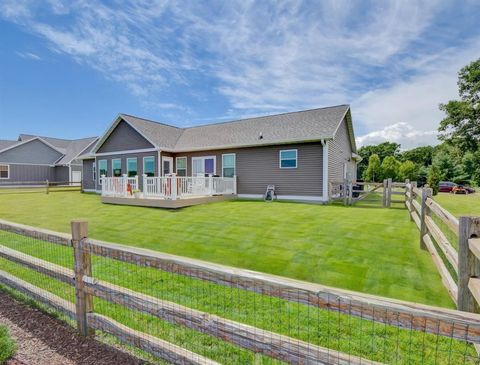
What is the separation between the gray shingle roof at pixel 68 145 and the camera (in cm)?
3219

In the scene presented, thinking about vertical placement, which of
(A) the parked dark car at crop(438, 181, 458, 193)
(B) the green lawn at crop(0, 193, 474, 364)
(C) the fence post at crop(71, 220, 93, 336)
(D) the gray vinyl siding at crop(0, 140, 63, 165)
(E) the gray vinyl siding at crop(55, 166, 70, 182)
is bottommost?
(A) the parked dark car at crop(438, 181, 458, 193)

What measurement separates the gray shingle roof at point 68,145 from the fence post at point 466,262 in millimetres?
34499

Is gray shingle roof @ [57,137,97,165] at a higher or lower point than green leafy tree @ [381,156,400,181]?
higher

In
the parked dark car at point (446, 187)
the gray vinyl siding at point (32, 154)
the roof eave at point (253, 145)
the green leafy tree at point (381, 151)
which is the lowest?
the parked dark car at point (446, 187)

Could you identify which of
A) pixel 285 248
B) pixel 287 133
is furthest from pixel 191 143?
pixel 285 248

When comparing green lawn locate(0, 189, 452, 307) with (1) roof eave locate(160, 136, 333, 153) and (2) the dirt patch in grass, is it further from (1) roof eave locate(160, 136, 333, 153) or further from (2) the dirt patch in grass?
(1) roof eave locate(160, 136, 333, 153)

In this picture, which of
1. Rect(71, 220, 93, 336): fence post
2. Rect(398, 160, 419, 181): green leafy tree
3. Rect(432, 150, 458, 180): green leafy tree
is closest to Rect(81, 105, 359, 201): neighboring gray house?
Rect(71, 220, 93, 336): fence post

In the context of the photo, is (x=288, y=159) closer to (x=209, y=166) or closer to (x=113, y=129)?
(x=209, y=166)

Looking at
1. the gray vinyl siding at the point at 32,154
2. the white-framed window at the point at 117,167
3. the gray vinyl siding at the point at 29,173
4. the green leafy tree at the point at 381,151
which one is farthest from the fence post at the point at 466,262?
the green leafy tree at the point at 381,151

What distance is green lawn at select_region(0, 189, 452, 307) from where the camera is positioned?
425cm

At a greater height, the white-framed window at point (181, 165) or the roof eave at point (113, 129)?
the roof eave at point (113, 129)

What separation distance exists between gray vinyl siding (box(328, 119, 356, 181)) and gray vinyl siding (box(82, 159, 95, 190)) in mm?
19035

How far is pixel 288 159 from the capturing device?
46.1 ft

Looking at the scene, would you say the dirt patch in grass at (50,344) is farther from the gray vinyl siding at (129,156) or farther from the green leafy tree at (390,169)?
the green leafy tree at (390,169)
